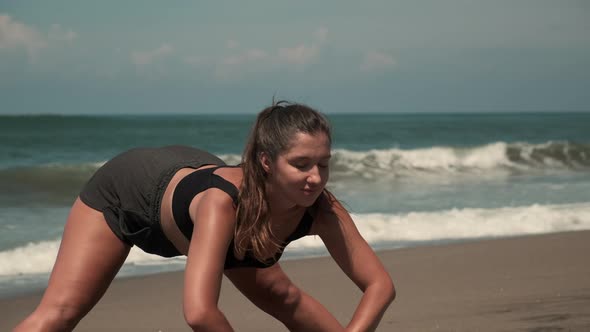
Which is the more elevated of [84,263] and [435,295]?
[84,263]

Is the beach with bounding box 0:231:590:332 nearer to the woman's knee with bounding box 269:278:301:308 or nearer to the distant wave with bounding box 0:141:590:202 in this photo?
the woman's knee with bounding box 269:278:301:308

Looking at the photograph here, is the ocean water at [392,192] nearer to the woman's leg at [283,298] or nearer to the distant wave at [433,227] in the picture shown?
the distant wave at [433,227]

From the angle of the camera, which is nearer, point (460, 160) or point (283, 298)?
point (283, 298)

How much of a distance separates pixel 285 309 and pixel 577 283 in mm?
3373

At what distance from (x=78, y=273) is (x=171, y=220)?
0.42m

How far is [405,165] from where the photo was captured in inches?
806

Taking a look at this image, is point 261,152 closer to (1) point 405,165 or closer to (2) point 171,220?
(2) point 171,220

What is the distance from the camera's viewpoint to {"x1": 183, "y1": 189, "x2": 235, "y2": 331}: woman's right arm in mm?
2537

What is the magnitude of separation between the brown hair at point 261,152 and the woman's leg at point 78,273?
0.56 metres

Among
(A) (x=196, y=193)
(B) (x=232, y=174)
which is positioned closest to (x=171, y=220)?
(A) (x=196, y=193)

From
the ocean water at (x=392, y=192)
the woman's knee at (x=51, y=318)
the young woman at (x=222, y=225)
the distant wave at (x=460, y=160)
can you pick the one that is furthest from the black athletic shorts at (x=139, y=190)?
the distant wave at (x=460, y=160)

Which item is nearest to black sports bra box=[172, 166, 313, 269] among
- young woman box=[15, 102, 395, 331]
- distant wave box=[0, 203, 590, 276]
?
young woman box=[15, 102, 395, 331]

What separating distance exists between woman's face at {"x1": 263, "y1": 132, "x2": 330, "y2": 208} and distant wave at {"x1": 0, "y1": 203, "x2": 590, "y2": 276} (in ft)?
15.9

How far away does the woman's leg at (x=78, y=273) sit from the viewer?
9.89 ft
